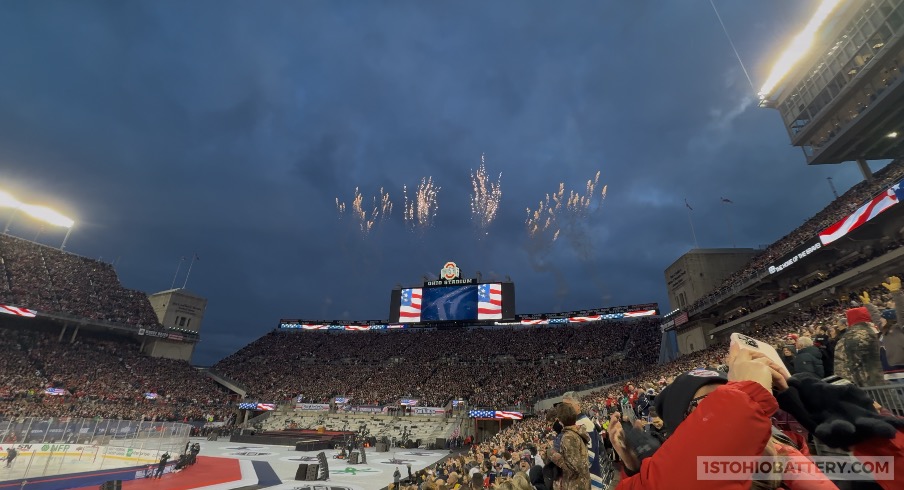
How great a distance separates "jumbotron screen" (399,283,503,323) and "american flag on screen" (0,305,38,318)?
4095 centimetres

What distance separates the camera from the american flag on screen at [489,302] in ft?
163

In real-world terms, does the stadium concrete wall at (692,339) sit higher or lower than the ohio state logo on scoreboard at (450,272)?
lower

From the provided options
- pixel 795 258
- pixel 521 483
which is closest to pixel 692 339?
pixel 795 258

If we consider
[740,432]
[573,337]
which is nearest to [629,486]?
[740,432]

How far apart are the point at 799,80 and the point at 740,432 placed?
160 feet

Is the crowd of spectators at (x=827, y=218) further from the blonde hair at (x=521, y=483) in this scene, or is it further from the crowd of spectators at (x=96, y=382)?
the crowd of spectators at (x=96, y=382)

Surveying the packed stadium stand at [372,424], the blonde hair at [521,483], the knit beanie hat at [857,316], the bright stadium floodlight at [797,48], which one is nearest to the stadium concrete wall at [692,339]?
the bright stadium floodlight at [797,48]

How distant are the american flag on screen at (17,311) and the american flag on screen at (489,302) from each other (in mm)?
50901

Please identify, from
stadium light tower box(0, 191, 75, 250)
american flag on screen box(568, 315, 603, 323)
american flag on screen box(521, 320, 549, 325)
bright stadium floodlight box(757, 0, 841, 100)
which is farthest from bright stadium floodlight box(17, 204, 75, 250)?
bright stadium floodlight box(757, 0, 841, 100)

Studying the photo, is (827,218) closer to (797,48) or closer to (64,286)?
(797,48)

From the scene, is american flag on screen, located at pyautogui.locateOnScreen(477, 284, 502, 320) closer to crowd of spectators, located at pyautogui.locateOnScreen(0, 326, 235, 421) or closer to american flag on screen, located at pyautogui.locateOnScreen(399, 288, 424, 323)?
american flag on screen, located at pyautogui.locateOnScreen(399, 288, 424, 323)

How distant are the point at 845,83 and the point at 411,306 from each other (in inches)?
1925

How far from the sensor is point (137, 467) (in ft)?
57.1

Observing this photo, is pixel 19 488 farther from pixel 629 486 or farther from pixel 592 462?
pixel 629 486
